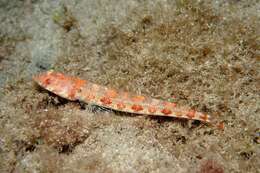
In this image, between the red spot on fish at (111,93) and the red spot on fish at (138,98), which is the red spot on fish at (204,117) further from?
the red spot on fish at (111,93)

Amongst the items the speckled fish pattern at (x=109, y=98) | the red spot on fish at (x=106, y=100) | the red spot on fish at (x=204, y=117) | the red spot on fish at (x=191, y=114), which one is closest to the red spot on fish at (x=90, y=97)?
the speckled fish pattern at (x=109, y=98)

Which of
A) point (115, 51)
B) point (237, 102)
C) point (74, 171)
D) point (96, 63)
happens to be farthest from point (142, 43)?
point (74, 171)

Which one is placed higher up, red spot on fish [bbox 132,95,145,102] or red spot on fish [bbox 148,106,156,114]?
red spot on fish [bbox 132,95,145,102]

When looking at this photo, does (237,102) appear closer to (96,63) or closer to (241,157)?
(241,157)

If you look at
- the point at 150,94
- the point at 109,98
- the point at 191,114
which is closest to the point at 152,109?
the point at 150,94

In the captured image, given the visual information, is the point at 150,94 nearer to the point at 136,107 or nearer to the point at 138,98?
the point at 138,98

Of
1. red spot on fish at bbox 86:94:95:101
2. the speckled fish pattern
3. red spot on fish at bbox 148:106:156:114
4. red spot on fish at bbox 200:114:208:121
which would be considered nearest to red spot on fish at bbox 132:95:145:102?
the speckled fish pattern

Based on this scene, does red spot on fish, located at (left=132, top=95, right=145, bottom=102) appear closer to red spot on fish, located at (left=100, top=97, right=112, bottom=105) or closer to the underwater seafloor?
the underwater seafloor
